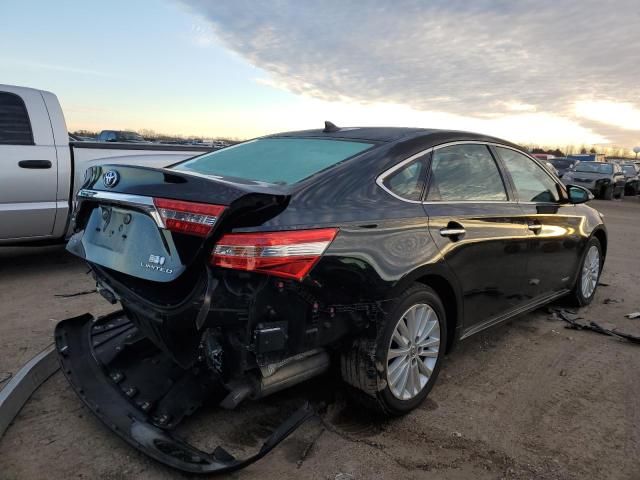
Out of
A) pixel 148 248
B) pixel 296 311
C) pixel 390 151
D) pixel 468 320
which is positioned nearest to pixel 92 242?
pixel 148 248

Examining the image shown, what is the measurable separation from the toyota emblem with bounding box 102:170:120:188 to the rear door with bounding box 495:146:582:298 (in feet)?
8.83

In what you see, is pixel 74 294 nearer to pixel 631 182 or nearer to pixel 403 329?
pixel 403 329

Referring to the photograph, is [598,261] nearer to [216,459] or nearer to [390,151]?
[390,151]

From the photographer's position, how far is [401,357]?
2.99 m

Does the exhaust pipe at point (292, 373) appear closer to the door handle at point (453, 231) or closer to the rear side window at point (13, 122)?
the door handle at point (453, 231)

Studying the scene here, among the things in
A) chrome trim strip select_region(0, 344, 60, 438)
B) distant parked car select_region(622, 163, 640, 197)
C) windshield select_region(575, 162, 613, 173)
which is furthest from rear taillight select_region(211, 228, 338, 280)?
distant parked car select_region(622, 163, 640, 197)

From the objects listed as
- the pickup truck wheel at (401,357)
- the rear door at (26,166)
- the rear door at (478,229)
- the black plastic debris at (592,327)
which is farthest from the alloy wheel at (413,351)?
the rear door at (26,166)

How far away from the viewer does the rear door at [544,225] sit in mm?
4090

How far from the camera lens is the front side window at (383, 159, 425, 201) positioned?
117 inches

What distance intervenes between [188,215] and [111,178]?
0.74 metres

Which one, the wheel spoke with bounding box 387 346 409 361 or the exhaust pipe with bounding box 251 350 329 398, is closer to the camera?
the exhaust pipe with bounding box 251 350 329 398

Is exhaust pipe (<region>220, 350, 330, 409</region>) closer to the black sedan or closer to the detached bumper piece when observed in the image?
the black sedan

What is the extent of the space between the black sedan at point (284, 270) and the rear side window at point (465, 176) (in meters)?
0.01

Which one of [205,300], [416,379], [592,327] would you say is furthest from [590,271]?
[205,300]
